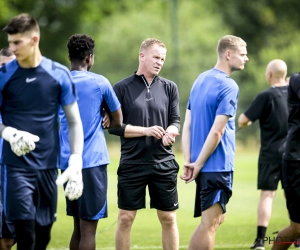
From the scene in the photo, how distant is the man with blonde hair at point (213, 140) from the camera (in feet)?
22.3

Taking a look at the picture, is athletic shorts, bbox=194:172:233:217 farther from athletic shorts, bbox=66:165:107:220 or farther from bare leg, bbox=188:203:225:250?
athletic shorts, bbox=66:165:107:220

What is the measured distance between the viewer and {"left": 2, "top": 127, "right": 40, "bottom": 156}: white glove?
5.53 m

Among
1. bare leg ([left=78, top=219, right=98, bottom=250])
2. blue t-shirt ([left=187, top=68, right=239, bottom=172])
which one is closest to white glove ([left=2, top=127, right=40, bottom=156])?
bare leg ([left=78, top=219, right=98, bottom=250])

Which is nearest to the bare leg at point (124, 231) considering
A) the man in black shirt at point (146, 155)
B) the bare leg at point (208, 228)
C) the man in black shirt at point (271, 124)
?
the man in black shirt at point (146, 155)

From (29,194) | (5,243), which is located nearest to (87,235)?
(5,243)

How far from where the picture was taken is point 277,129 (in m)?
9.86

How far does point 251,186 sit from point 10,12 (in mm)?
22832

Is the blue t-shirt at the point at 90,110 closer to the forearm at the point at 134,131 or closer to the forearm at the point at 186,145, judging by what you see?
the forearm at the point at 134,131

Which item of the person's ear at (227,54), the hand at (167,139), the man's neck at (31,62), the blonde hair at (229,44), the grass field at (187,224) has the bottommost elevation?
the grass field at (187,224)

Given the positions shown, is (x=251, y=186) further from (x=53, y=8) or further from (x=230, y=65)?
(x=53, y=8)

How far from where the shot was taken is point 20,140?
5.53 metres

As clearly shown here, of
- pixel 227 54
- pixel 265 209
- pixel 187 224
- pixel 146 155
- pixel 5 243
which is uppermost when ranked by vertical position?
pixel 227 54

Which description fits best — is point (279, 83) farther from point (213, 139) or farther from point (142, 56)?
point (213, 139)

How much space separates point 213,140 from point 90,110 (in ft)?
3.85
